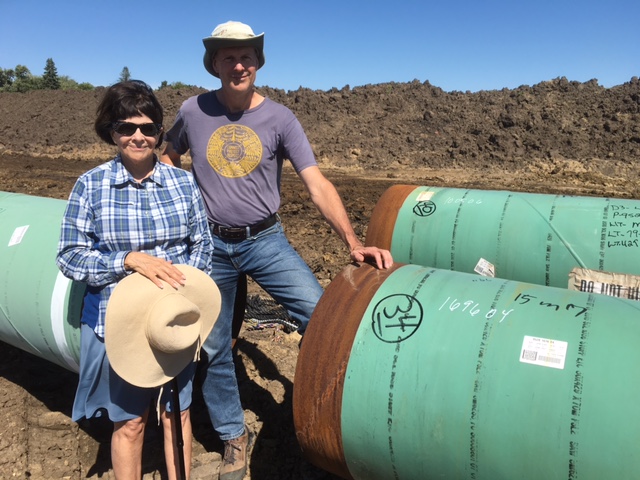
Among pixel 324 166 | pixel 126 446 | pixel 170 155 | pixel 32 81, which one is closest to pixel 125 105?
pixel 170 155

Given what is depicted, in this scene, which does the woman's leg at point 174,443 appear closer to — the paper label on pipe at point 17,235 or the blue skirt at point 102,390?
the blue skirt at point 102,390

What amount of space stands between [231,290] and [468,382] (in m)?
1.49

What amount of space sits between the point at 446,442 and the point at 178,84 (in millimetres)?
37808

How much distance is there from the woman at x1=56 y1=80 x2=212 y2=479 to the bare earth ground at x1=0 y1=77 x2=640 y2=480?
766mm

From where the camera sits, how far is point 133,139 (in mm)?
2297

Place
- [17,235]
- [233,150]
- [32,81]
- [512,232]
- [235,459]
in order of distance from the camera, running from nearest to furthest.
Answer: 1. [233,150]
2. [235,459]
3. [17,235]
4. [512,232]
5. [32,81]

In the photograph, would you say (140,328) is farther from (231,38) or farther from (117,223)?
(231,38)

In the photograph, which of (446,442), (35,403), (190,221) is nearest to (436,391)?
(446,442)

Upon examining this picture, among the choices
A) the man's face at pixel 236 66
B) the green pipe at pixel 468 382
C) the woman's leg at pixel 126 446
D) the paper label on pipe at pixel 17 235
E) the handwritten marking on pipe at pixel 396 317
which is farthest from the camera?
the paper label on pipe at pixel 17 235

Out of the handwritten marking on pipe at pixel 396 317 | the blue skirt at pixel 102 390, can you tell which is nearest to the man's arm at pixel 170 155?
the blue skirt at pixel 102 390

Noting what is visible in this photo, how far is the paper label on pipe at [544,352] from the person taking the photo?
1.91m

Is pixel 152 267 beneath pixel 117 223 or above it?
beneath

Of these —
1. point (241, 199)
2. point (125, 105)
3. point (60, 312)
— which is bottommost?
point (60, 312)

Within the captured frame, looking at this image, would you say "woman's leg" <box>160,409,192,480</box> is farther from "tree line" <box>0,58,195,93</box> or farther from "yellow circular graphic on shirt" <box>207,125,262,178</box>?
"tree line" <box>0,58,195,93</box>
